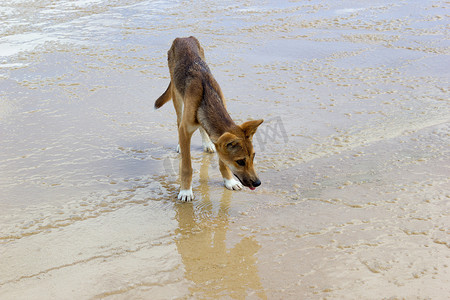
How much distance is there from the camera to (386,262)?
4043 millimetres

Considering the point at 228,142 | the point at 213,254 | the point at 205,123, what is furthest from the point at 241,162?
the point at 213,254

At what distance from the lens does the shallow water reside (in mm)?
4012

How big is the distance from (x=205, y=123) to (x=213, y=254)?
1558mm

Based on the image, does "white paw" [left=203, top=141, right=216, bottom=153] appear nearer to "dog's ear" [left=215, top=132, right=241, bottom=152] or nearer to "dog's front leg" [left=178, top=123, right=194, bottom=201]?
"dog's front leg" [left=178, top=123, right=194, bottom=201]

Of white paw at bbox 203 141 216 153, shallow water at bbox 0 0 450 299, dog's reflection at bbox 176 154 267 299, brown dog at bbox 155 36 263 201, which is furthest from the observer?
white paw at bbox 203 141 216 153

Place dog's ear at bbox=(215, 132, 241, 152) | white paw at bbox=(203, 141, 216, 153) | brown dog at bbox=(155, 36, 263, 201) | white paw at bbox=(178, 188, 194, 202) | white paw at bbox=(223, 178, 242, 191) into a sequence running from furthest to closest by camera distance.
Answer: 1. white paw at bbox=(203, 141, 216, 153)
2. white paw at bbox=(223, 178, 242, 191)
3. white paw at bbox=(178, 188, 194, 202)
4. brown dog at bbox=(155, 36, 263, 201)
5. dog's ear at bbox=(215, 132, 241, 152)

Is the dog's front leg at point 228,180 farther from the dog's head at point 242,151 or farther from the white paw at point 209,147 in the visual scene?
the white paw at point 209,147

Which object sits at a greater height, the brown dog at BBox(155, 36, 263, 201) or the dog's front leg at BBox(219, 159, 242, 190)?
the brown dog at BBox(155, 36, 263, 201)

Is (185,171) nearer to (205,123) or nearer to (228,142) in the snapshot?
(205,123)

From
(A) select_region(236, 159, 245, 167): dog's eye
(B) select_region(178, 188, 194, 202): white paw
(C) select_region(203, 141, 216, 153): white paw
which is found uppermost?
(A) select_region(236, 159, 245, 167): dog's eye

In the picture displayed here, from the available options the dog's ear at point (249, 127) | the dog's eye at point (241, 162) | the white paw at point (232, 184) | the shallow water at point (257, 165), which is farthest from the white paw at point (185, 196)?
the dog's ear at point (249, 127)

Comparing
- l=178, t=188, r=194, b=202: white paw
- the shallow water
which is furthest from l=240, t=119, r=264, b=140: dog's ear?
l=178, t=188, r=194, b=202: white paw

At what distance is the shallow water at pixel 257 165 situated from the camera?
4.01 meters

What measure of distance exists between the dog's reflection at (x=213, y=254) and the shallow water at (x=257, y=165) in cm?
2
